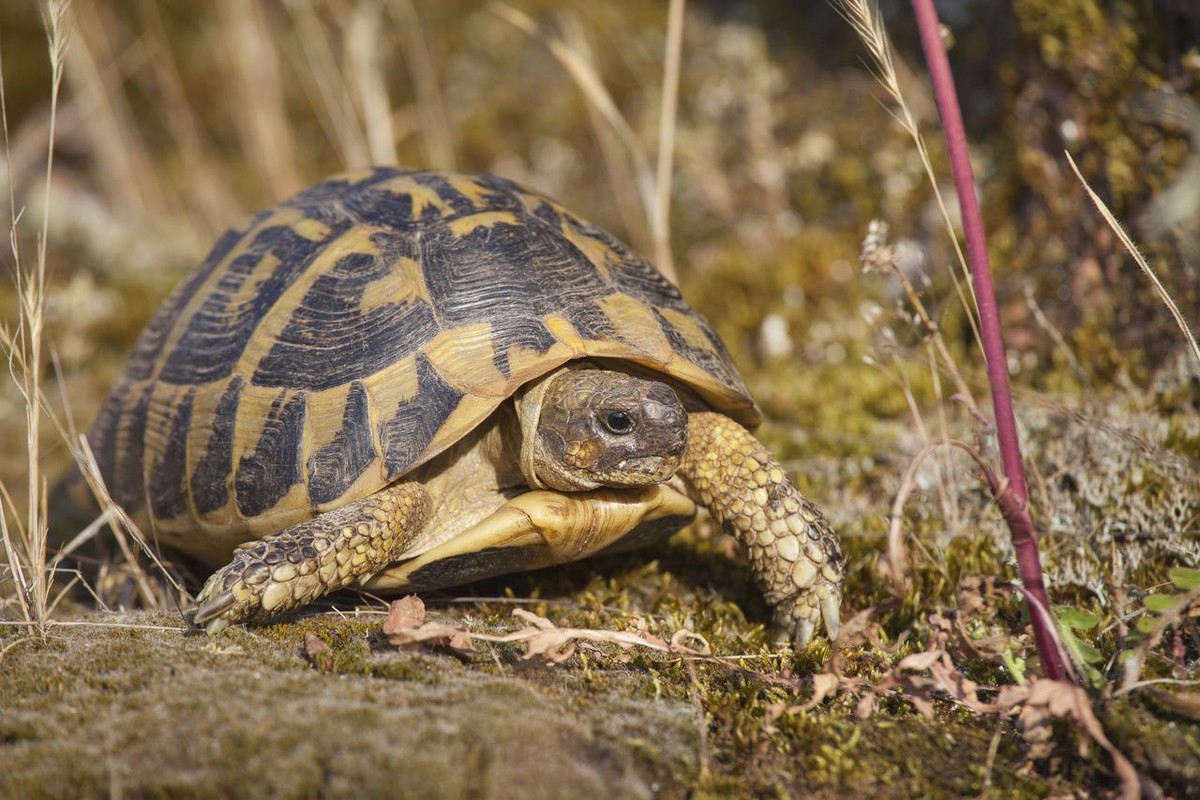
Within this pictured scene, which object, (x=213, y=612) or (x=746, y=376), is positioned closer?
(x=213, y=612)

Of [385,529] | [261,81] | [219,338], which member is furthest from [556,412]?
[261,81]

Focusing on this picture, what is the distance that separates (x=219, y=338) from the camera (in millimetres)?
3561

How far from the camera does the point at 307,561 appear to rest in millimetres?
2744

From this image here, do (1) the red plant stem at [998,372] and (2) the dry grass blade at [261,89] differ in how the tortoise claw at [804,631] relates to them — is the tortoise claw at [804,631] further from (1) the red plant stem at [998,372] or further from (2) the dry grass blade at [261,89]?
(2) the dry grass blade at [261,89]

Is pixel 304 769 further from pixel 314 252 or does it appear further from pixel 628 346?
pixel 314 252

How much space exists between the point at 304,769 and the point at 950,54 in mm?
5974

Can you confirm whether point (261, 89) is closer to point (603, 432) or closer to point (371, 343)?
point (371, 343)

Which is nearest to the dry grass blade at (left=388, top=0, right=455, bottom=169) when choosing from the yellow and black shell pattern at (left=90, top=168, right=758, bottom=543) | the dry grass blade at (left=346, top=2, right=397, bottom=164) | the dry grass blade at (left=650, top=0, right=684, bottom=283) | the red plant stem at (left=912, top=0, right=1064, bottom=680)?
the dry grass blade at (left=346, top=2, right=397, bottom=164)

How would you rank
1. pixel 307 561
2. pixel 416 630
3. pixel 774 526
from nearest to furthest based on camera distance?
1. pixel 416 630
2. pixel 307 561
3. pixel 774 526

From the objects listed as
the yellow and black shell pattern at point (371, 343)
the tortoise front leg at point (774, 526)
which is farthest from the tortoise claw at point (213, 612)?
the tortoise front leg at point (774, 526)

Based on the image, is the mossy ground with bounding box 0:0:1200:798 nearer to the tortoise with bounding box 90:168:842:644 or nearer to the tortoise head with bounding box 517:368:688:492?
the tortoise with bounding box 90:168:842:644

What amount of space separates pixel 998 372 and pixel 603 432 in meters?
1.22

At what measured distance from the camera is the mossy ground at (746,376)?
2215 mm

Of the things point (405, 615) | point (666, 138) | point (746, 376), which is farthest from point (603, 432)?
point (746, 376)
